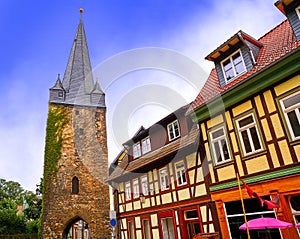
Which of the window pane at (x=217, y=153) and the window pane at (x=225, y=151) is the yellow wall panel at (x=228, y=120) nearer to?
the window pane at (x=225, y=151)

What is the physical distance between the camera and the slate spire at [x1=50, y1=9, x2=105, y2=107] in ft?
83.7

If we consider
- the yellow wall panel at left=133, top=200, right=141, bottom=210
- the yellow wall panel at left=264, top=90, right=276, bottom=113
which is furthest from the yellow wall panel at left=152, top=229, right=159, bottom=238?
the yellow wall panel at left=264, top=90, right=276, bottom=113

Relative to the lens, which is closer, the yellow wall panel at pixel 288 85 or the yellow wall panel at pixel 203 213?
the yellow wall panel at pixel 288 85

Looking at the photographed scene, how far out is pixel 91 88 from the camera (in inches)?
1121

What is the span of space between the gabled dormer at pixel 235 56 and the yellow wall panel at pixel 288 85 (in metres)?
1.55

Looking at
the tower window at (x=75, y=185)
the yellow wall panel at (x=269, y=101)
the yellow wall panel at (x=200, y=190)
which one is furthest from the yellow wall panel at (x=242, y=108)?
the tower window at (x=75, y=185)

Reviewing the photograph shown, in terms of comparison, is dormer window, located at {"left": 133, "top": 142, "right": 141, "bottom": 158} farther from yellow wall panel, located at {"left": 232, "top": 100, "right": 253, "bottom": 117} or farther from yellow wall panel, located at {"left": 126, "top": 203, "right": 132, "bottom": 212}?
yellow wall panel, located at {"left": 232, "top": 100, "right": 253, "bottom": 117}

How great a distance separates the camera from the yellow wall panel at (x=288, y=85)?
7236 millimetres

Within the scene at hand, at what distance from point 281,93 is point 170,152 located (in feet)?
19.3

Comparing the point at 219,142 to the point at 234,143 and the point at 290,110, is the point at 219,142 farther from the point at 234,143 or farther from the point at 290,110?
the point at 290,110

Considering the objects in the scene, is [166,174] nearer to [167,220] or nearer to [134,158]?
[167,220]

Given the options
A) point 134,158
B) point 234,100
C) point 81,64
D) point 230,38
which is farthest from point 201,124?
point 81,64

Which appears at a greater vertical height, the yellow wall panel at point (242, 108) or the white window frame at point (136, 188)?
the yellow wall panel at point (242, 108)

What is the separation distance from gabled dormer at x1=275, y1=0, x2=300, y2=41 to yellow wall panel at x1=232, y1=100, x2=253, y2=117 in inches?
97.0
